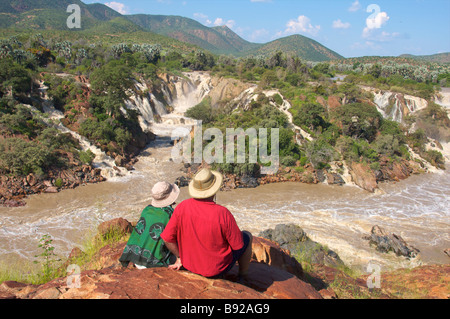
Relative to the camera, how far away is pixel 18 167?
44.7ft

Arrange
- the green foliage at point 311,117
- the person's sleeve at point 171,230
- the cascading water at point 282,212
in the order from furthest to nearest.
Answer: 1. the green foliage at point 311,117
2. the cascading water at point 282,212
3. the person's sleeve at point 171,230

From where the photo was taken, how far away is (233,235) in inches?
109

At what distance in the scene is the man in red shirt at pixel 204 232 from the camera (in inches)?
107

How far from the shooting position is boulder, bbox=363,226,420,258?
9.89 m

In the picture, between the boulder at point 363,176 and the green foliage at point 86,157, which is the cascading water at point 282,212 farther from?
the green foliage at point 86,157

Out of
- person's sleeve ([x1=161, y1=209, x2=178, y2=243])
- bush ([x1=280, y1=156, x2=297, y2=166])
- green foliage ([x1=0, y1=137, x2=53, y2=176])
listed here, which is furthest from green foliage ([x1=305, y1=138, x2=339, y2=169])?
person's sleeve ([x1=161, y1=209, x2=178, y2=243])

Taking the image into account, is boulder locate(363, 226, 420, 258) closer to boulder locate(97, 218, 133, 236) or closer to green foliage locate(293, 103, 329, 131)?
boulder locate(97, 218, 133, 236)

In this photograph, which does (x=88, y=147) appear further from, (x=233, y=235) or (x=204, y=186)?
(x=233, y=235)

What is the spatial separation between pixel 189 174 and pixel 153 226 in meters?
14.1

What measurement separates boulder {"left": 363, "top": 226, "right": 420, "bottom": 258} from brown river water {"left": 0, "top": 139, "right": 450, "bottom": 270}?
24 centimetres

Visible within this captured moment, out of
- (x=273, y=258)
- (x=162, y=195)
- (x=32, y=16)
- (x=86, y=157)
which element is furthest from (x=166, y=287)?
(x=32, y=16)

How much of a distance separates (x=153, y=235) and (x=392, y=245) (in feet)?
33.0

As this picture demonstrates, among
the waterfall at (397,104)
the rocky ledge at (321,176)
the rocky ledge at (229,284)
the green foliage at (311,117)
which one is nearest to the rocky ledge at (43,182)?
the rocky ledge at (321,176)

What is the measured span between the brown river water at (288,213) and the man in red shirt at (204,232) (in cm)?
775
